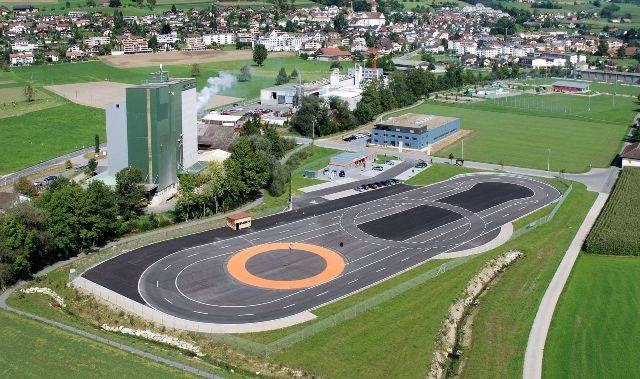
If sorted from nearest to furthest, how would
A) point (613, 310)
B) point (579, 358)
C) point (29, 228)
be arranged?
point (579, 358) → point (613, 310) → point (29, 228)

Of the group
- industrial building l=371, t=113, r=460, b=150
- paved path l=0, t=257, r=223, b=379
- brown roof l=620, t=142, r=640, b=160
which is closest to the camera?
paved path l=0, t=257, r=223, b=379

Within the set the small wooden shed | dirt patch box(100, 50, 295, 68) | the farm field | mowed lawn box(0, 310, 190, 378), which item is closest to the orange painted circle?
the small wooden shed

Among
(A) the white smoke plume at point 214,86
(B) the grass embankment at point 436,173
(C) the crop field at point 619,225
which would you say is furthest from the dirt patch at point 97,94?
(C) the crop field at point 619,225

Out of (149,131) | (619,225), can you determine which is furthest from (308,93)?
(619,225)

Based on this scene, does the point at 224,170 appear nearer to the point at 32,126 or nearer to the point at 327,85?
the point at 32,126

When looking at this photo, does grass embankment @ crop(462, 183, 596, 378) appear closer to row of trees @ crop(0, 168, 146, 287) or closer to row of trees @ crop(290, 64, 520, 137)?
row of trees @ crop(0, 168, 146, 287)

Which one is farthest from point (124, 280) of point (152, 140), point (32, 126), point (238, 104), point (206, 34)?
point (206, 34)

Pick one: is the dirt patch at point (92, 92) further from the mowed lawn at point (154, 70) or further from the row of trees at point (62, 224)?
the row of trees at point (62, 224)
